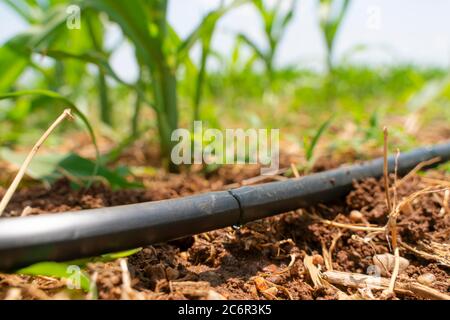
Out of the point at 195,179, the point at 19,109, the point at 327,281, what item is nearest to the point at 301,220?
the point at 327,281

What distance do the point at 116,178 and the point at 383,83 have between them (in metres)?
4.05

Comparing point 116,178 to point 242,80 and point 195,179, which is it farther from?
point 242,80

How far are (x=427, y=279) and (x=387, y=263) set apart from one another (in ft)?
0.26

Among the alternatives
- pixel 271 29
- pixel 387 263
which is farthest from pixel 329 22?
pixel 387 263

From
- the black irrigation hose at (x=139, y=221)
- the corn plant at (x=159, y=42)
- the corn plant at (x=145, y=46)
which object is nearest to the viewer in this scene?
the black irrigation hose at (x=139, y=221)

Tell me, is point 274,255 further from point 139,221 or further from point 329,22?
point 329,22

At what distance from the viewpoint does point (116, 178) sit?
1230 mm

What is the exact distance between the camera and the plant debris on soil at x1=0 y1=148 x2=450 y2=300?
2.40 ft

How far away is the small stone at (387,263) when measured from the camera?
879mm

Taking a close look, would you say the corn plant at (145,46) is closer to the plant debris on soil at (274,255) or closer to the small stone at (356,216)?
the plant debris on soil at (274,255)

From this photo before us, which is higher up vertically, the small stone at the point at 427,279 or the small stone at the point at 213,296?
the small stone at the point at 427,279

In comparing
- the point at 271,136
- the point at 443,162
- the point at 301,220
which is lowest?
the point at 301,220

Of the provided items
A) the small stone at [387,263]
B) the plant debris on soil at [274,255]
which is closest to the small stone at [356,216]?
the plant debris on soil at [274,255]
